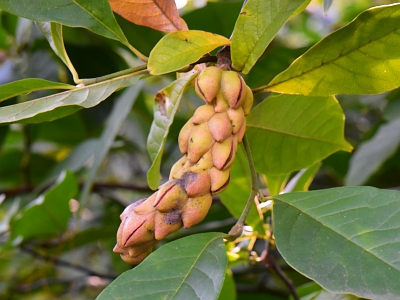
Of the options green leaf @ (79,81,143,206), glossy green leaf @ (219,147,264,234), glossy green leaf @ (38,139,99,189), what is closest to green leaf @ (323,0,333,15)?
glossy green leaf @ (219,147,264,234)

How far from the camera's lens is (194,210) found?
588 mm

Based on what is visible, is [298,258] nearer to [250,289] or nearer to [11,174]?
[250,289]

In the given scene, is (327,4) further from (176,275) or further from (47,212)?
(47,212)

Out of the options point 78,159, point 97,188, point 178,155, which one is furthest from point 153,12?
point 178,155

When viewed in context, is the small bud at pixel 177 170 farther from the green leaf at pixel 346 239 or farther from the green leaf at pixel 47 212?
the green leaf at pixel 47 212

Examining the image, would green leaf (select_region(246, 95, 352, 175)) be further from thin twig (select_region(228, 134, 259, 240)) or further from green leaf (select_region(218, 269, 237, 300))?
green leaf (select_region(218, 269, 237, 300))

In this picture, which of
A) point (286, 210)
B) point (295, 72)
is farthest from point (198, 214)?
point (295, 72)

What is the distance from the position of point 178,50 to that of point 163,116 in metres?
0.12

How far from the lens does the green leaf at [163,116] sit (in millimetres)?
663

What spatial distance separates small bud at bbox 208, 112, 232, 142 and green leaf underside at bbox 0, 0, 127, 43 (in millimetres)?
199

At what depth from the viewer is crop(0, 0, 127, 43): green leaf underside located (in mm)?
698

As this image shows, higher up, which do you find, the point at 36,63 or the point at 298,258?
the point at 298,258

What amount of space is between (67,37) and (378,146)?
3.45 ft

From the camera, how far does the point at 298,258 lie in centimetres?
57
